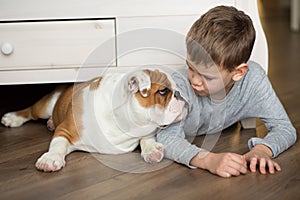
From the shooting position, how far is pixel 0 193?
1.22 meters

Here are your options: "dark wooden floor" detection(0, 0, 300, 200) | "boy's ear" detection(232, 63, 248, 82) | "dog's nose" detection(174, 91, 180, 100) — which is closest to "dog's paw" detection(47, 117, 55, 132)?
"dark wooden floor" detection(0, 0, 300, 200)

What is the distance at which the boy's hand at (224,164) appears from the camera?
129 cm

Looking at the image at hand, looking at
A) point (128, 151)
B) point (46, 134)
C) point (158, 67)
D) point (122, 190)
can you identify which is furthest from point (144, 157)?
point (46, 134)

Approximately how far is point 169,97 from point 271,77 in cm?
118

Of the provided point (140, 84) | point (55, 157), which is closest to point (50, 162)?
point (55, 157)

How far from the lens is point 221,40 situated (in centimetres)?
134

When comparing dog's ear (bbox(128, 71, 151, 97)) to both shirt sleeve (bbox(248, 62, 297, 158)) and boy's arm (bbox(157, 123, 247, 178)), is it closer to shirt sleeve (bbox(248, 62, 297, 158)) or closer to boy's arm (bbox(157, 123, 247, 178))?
boy's arm (bbox(157, 123, 247, 178))

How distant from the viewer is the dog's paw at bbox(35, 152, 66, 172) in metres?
1.34

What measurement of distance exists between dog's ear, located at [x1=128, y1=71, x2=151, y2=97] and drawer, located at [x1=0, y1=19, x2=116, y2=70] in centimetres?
32

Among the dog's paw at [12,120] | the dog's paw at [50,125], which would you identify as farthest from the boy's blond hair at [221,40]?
the dog's paw at [12,120]

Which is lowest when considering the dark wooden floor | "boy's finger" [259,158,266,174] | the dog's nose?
the dark wooden floor

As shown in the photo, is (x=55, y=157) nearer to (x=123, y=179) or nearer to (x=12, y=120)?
(x=123, y=179)

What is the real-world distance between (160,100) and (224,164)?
227 millimetres

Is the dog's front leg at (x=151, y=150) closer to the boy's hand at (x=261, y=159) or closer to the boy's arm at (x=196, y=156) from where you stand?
the boy's arm at (x=196, y=156)
